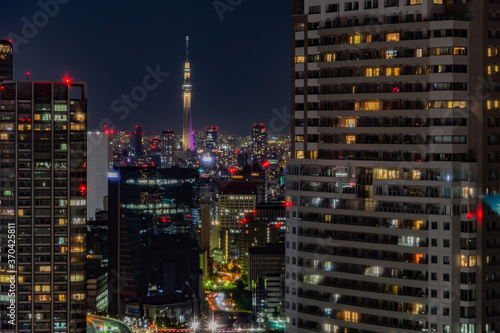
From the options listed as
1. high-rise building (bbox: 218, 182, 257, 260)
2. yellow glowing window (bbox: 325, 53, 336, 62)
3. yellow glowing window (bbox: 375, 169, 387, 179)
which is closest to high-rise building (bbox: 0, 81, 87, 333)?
yellow glowing window (bbox: 325, 53, 336, 62)

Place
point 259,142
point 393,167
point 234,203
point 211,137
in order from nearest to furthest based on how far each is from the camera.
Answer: point 393,167 → point 234,203 → point 259,142 → point 211,137

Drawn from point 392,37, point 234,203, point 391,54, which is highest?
point 392,37

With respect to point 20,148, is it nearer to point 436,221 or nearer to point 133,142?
point 436,221

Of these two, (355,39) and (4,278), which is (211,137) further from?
(355,39)

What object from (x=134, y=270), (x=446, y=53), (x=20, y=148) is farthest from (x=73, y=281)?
(x=134, y=270)

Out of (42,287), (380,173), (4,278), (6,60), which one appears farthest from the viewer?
(6,60)

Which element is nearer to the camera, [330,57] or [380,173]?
[380,173]

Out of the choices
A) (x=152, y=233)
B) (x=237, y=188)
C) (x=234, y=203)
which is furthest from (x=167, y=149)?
(x=152, y=233)
